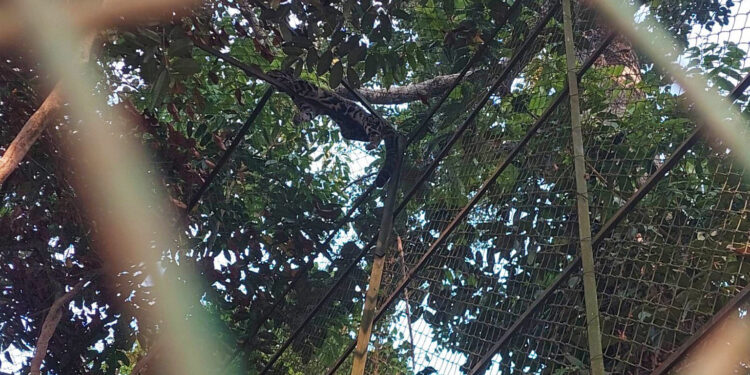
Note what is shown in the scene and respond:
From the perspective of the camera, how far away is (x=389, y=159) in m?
2.52

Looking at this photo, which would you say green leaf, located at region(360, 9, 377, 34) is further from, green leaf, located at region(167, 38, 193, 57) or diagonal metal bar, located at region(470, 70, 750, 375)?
diagonal metal bar, located at region(470, 70, 750, 375)

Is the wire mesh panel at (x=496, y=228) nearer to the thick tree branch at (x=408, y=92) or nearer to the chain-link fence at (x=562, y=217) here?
the chain-link fence at (x=562, y=217)

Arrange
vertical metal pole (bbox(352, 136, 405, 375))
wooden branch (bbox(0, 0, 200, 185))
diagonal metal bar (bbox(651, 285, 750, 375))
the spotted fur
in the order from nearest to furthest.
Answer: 1. diagonal metal bar (bbox(651, 285, 750, 375))
2. wooden branch (bbox(0, 0, 200, 185))
3. vertical metal pole (bbox(352, 136, 405, 375))
4. the spotted fur

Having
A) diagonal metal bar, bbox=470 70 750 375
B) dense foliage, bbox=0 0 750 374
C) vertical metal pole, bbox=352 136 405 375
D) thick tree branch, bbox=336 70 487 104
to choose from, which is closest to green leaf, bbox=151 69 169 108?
dense foliage, bbox=0 0 750 374

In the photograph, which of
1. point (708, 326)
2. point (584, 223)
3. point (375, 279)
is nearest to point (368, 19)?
point (375, 279)

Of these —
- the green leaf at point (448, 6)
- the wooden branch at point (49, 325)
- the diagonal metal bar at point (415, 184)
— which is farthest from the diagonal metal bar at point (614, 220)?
the wooden branch at point (49, 325)

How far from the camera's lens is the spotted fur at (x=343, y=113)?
8.59ft

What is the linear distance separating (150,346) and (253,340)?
2.04ft

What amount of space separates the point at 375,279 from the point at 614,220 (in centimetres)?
93

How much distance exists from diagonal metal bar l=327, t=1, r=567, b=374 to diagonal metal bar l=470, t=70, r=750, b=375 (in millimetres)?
401

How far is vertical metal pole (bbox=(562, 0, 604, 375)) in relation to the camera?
129 centimetres

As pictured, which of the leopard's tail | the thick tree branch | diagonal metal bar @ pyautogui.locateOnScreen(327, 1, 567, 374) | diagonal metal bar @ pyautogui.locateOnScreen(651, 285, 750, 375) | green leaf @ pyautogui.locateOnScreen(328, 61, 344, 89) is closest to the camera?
diagonal metal bar @ pyautogui.locateOnScreen(651, 285, 750, 375)

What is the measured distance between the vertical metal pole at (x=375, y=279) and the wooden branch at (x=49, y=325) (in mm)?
1325

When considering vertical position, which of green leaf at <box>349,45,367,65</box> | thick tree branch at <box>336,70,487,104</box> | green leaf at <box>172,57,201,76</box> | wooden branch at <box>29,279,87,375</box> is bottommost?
wooden branch at <box>29,279,87,375</box>
